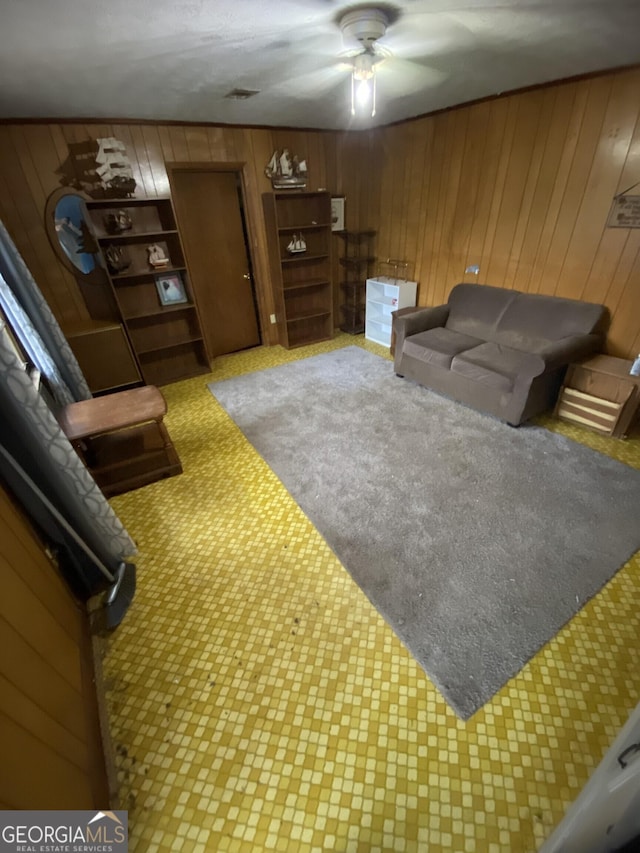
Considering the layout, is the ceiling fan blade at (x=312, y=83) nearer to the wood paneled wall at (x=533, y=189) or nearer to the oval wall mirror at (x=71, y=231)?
the wood paneled wall at (x=533, y=189)

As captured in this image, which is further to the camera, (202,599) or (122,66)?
(122,66)

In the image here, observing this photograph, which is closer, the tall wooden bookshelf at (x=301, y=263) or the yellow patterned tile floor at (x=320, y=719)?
Answer: the yellow patterned tile floor at (x=320, y=719)

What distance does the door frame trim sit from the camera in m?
3.40

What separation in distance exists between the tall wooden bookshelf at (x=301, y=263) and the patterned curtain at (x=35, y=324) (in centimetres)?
233

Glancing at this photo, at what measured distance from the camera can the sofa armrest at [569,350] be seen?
255 cm

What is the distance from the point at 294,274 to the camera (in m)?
4.43

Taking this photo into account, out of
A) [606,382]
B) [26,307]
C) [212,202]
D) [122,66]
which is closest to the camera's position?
[122,66]

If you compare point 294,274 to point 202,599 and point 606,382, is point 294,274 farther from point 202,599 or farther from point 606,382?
point 202,599

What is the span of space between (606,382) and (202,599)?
2.99 m

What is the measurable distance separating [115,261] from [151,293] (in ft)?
1.54

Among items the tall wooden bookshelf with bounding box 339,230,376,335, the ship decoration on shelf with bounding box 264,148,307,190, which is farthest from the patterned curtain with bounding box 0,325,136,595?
the tall wooden bookshelf with bounding box 339,230,376,335

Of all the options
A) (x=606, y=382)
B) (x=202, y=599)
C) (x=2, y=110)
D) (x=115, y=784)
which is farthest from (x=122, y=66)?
(x=606, y=382)

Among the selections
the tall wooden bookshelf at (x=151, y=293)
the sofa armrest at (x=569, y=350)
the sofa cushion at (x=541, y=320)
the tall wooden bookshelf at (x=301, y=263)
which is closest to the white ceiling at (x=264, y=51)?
the tall wooden bookshelf at (x=151, y=293)

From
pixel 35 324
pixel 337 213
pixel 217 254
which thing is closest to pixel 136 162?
pixel 217 254
